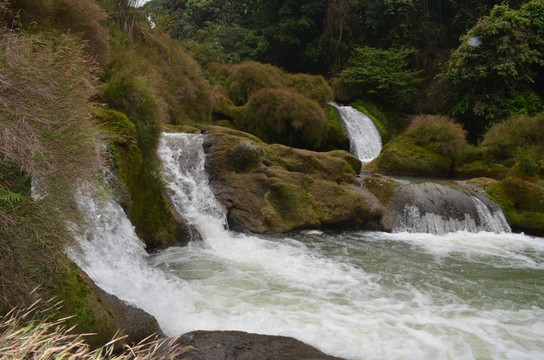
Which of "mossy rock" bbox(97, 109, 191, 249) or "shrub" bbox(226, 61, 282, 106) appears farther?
"shrub" bbox(226, 61, 282, 106)

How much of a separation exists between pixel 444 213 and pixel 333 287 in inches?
220

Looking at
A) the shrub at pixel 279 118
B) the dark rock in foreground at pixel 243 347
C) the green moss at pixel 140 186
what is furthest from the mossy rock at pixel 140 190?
the shrub at pixel 279 118

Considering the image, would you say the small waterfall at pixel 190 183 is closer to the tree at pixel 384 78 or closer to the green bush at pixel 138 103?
the green bush at pixel 138 103

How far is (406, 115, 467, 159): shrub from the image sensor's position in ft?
48.7

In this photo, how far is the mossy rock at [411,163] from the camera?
14539 millimetres

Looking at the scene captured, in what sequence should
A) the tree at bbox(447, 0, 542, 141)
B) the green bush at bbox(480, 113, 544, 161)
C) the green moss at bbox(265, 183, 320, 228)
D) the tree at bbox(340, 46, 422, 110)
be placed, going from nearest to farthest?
1. the green moss at bbox(265, 183, 320, 228)
2. the green bush at bbox(480, 113, 544, 161)
3. the tree at bbox(447, 0, 542, 141)
4. the tree at bbox(340, 46, 422, 110)

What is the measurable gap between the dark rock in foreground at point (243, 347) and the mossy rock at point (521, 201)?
28.4ft

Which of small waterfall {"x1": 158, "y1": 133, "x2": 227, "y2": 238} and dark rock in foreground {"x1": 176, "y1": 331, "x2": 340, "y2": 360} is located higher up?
small waterfall {"x1": 158, "y1": 133, "x2": 227, "y2": 238}

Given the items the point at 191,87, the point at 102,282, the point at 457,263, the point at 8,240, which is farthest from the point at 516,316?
the point at 191,87

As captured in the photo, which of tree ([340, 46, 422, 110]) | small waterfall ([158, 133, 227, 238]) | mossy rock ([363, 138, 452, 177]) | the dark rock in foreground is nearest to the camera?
the dark rock in foreground

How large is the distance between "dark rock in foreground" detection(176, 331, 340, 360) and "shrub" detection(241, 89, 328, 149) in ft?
38.6

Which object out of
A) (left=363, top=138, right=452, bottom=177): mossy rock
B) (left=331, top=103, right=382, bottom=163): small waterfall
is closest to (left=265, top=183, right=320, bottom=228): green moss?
(left=363, top=138, right=452, bottom=177): mossy rock

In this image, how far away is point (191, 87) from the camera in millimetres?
12820

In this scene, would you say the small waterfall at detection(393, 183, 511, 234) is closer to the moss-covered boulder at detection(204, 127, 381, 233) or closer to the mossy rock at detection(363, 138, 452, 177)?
the moss-covered boulder at detection(204, 127, 381, 233)
